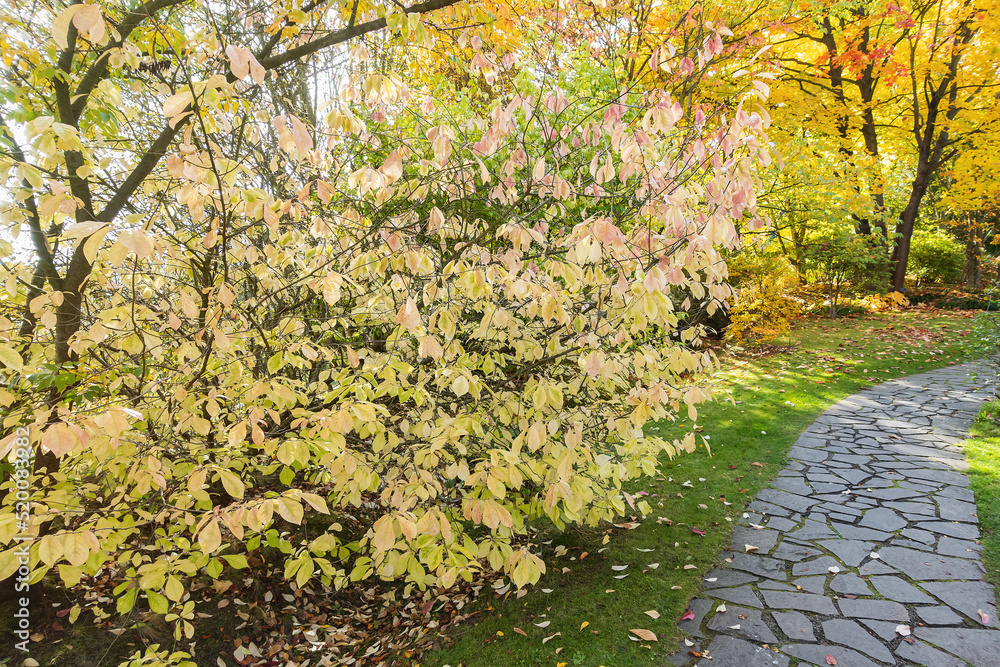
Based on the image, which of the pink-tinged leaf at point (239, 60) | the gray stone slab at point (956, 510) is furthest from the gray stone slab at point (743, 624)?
the pink-tinged leaf at point (239, 60)

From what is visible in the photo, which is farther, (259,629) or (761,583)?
(259,629)

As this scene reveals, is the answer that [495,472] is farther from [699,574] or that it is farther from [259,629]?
[259,629]

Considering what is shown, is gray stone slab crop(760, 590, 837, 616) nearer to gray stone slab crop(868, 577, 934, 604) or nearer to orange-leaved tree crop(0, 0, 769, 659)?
gray stone slab crop(868, 577, 934, 604)

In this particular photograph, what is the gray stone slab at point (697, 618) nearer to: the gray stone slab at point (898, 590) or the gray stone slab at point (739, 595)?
the gray stone slab at point (739, 595)

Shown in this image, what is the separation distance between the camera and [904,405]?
7242 millimetres

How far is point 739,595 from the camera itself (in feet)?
11.5

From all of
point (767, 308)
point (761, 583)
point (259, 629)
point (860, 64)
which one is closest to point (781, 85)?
point (860, 64)

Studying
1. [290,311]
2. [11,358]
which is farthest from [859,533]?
[11,358]

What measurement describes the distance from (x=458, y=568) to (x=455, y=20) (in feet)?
16.5

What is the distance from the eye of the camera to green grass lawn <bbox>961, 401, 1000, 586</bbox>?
12.2ft

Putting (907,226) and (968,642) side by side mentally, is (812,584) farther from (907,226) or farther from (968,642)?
(907,226)

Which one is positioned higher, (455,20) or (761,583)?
(455,20)

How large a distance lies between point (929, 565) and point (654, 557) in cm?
190

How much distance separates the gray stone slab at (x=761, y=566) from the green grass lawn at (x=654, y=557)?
0.61ft
